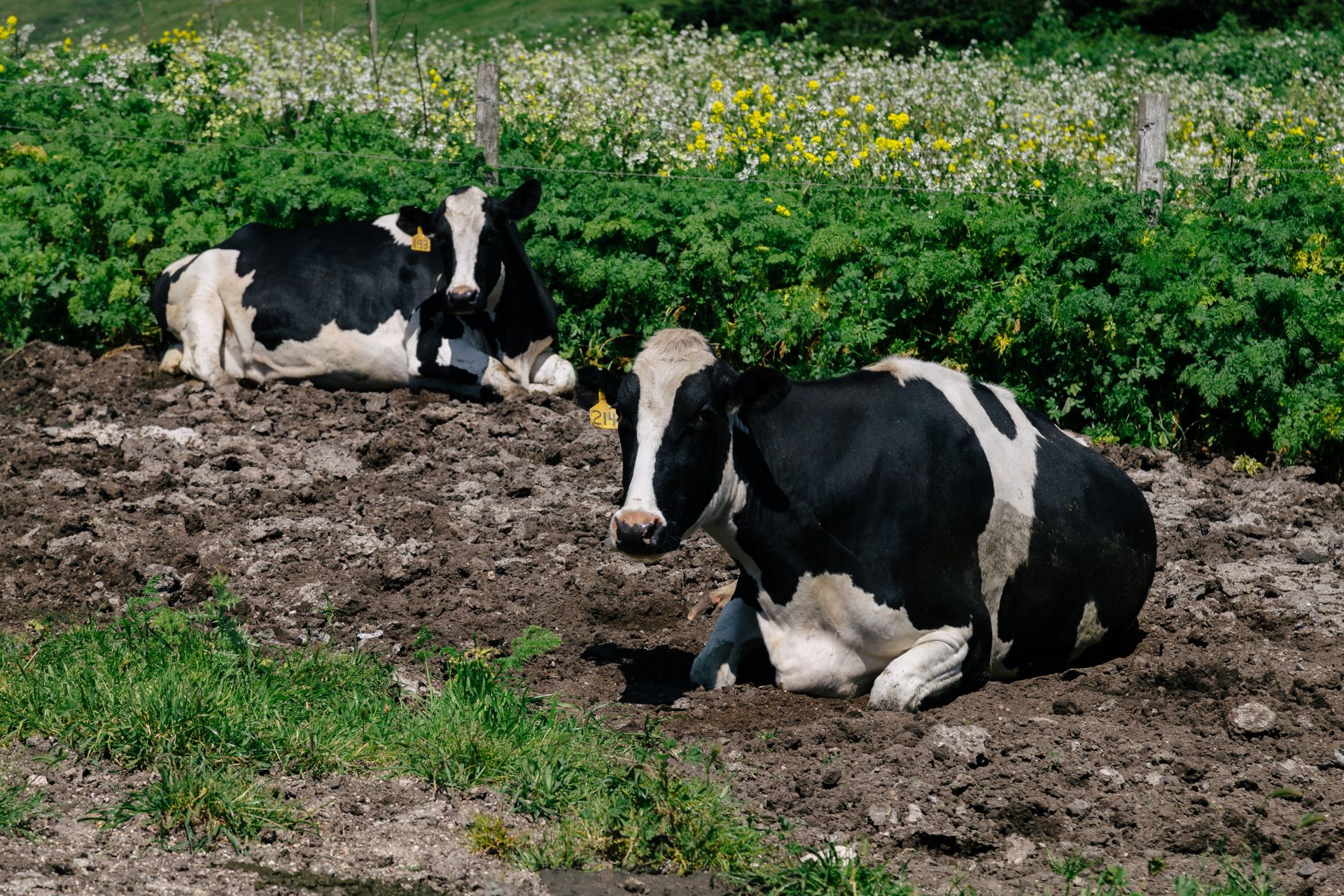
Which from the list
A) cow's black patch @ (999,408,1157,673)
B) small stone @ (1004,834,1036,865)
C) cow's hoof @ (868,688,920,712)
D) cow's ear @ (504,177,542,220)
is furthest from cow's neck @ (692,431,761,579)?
cow's ear @ (504,177,542,220)

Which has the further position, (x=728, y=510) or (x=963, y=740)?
(x=728, y=510)

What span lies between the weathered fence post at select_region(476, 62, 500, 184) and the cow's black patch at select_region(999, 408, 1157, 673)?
703 centimetres

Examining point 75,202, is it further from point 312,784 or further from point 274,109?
point 312,784

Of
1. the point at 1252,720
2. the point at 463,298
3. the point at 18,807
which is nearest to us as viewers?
the point at 18,807

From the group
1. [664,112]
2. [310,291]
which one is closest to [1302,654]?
[310,291]

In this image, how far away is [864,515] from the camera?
6.46m

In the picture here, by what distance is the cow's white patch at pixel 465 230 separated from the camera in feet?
37.6

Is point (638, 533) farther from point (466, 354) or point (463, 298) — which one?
point (466, 354)

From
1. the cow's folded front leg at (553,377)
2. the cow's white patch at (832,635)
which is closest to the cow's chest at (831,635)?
the cow's white patch at (832,635)

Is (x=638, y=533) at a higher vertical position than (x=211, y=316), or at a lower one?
higher

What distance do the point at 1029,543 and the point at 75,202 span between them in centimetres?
940

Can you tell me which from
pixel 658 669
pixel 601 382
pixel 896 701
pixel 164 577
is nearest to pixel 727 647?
pixel 658 669

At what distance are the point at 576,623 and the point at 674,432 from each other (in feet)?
5.82

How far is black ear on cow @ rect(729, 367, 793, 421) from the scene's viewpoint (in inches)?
245
